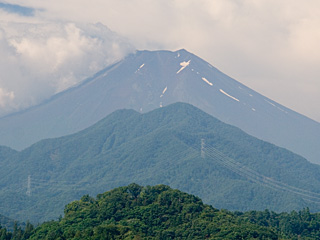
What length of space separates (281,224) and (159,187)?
26.2 m

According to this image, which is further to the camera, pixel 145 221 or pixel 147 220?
pixel 147 220

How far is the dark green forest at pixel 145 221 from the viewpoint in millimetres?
89938

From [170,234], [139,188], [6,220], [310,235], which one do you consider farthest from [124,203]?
[6,220]

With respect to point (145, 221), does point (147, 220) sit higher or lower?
higher

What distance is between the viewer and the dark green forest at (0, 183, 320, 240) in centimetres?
8994

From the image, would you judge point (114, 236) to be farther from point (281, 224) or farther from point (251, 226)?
point (281, 224)

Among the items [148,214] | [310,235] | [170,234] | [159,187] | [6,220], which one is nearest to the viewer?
[170,234]

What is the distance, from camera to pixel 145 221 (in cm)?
9781

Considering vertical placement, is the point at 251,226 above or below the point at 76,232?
above

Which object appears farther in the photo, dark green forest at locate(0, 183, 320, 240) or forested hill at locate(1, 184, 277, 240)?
dark green forest at locate(0, 183, 320, 240)

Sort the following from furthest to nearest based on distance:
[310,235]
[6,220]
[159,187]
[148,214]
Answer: [6,220]
[310,235]
[159,187]
[148,214]

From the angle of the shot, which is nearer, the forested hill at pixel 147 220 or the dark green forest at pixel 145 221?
the forested hill at pixel 147 220

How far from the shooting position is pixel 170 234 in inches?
3674

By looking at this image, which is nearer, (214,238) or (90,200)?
(214,238)
